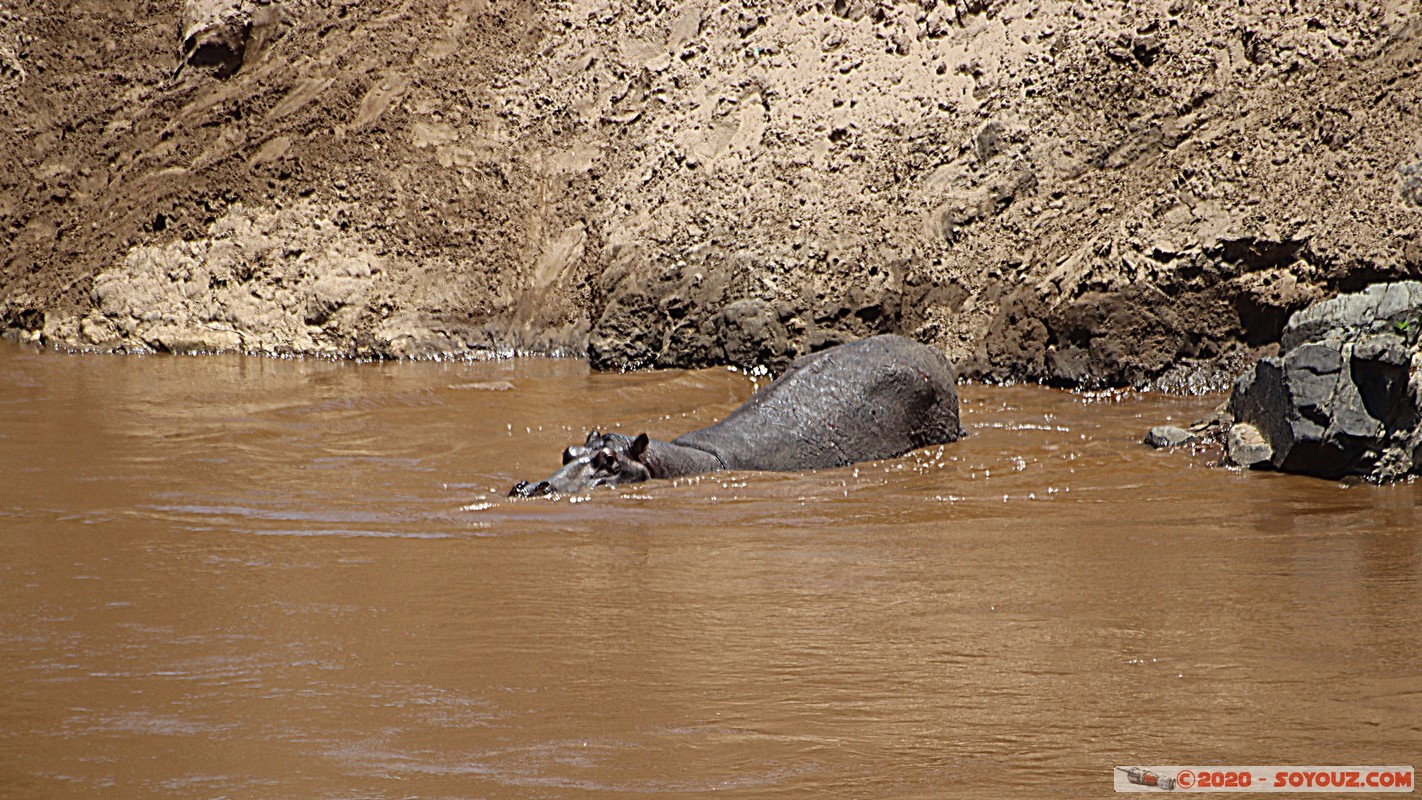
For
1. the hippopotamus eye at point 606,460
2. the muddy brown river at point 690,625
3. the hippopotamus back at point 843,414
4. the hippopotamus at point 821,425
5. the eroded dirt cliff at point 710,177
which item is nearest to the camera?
the muddy brown river at point 690,625

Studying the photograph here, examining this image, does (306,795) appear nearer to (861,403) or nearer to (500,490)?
(500,490)

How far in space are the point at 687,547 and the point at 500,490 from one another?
2.04m

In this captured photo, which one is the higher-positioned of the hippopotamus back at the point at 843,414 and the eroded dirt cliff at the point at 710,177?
the eroded dirt cliff at the point at 710,177

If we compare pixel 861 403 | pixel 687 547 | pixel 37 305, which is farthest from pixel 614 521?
pixel 37 305

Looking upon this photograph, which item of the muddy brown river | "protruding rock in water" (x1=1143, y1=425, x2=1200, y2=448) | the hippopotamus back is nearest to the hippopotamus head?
the muddy brown river

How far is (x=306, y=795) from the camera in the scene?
148 inches


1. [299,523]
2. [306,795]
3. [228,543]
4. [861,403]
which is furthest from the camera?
[861,403]

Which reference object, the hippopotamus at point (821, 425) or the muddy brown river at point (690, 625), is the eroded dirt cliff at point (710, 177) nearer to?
the hippopotamus at point (821, 425)

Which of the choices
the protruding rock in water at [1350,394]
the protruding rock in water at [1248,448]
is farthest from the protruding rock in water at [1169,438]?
the protruding rock in water at [1350,394]

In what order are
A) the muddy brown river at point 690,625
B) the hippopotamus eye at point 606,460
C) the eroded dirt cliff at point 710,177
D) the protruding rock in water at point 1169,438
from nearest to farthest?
the muddy brown river at point 690,625, the hippopotamus eye at point 606,460, the protruding rock in water at point 1169,438, the eroded dirt cliff at point 710,177

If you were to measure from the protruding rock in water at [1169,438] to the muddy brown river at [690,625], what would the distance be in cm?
36

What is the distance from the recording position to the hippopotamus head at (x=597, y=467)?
8461 mm

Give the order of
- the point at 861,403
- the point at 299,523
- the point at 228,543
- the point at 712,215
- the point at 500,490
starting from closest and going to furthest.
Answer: the point at 228,543 < the point at 299,523 < the point at 500,490 < the point at 861,403 < the point at 712,215

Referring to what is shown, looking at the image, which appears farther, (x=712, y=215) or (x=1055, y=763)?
(x=712, y=215)
